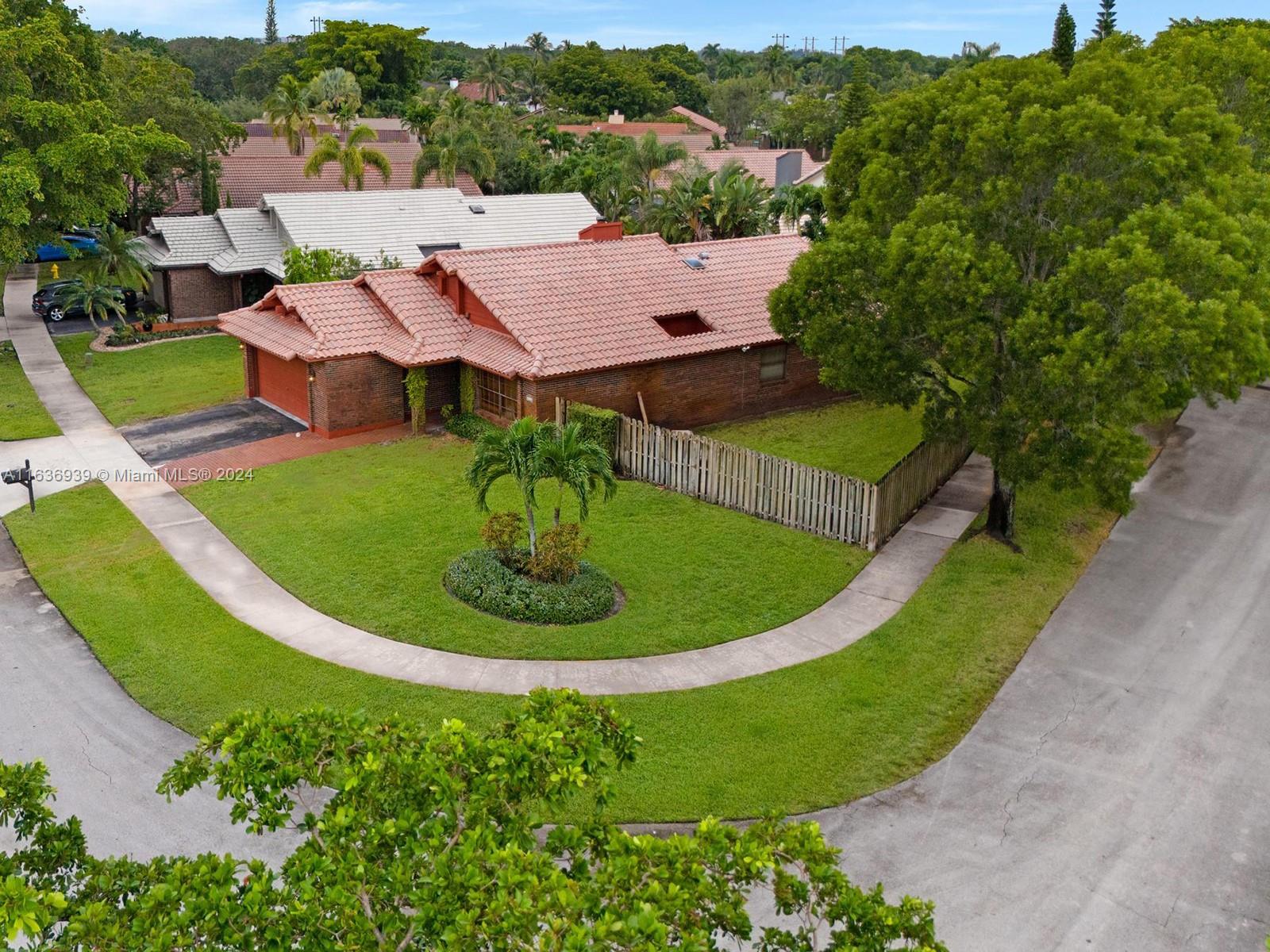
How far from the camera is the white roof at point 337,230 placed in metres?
41.0

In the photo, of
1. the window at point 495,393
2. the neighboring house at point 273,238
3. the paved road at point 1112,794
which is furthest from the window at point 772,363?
the neighboring house at point 273,238

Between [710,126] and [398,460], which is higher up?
[710,126]

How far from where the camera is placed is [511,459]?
1858cm

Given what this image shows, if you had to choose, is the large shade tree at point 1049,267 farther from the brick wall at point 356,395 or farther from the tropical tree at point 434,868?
the tropical tree at point 434,868

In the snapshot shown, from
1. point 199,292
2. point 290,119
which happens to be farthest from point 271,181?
point 199,292

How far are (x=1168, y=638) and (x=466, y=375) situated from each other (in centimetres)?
1697

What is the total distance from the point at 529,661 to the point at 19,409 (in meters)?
20.2

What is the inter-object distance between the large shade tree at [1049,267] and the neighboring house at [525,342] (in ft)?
23.2

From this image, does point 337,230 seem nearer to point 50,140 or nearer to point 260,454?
point 50,140

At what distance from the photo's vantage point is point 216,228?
42812mm

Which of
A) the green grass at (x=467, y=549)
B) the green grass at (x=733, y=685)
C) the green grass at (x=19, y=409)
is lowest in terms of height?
the green grass at (x=733, y=685)

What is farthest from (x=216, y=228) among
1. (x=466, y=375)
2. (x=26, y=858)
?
(x=26, y=858)

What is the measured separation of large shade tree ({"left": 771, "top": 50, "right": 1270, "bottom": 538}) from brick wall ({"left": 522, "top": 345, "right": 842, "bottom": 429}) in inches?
271

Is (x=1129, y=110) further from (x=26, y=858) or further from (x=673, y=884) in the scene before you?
(x=26, y=858)
